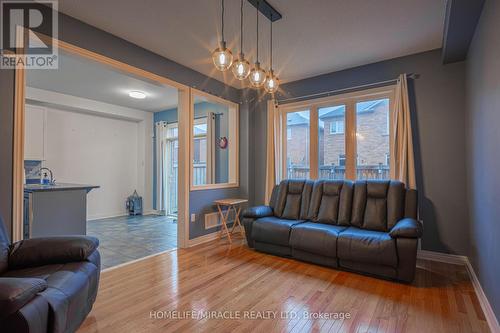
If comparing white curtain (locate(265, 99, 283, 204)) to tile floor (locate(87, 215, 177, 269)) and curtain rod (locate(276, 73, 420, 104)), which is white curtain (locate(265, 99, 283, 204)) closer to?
curtain rod (locate(276, 73, 420, 104))

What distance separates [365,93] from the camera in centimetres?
367

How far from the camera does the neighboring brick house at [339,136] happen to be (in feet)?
11.8

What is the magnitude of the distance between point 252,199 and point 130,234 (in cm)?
222

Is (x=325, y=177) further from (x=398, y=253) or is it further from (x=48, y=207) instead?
(x=48, y=207)

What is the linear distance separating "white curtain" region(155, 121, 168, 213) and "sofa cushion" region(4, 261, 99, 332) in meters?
4.71

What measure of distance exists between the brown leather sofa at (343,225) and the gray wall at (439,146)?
0.43 meters

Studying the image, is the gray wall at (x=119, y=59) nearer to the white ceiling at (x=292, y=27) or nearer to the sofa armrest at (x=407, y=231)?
the white ceiling at (x=292, y=27)

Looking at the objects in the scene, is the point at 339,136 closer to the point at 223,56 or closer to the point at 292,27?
the point at 292,27

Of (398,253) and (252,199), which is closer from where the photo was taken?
(398,253)

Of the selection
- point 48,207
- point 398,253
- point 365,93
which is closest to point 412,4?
point 365,93

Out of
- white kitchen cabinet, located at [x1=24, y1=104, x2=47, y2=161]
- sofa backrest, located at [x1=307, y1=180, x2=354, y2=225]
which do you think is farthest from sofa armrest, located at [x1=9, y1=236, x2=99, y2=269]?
white kitchen cabinet, located at [x1=24, y1=104, x2=47, y2=161]

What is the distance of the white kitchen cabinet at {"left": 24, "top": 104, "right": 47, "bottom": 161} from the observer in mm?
4911

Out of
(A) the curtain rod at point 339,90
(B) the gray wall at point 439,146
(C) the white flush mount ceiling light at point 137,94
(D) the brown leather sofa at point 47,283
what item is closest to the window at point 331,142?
(A) the curtain rod at point 339,90

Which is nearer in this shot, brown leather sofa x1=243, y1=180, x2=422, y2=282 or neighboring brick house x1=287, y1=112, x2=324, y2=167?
brown leather sofa x1=243, y1=180, x2=422, y2=282
